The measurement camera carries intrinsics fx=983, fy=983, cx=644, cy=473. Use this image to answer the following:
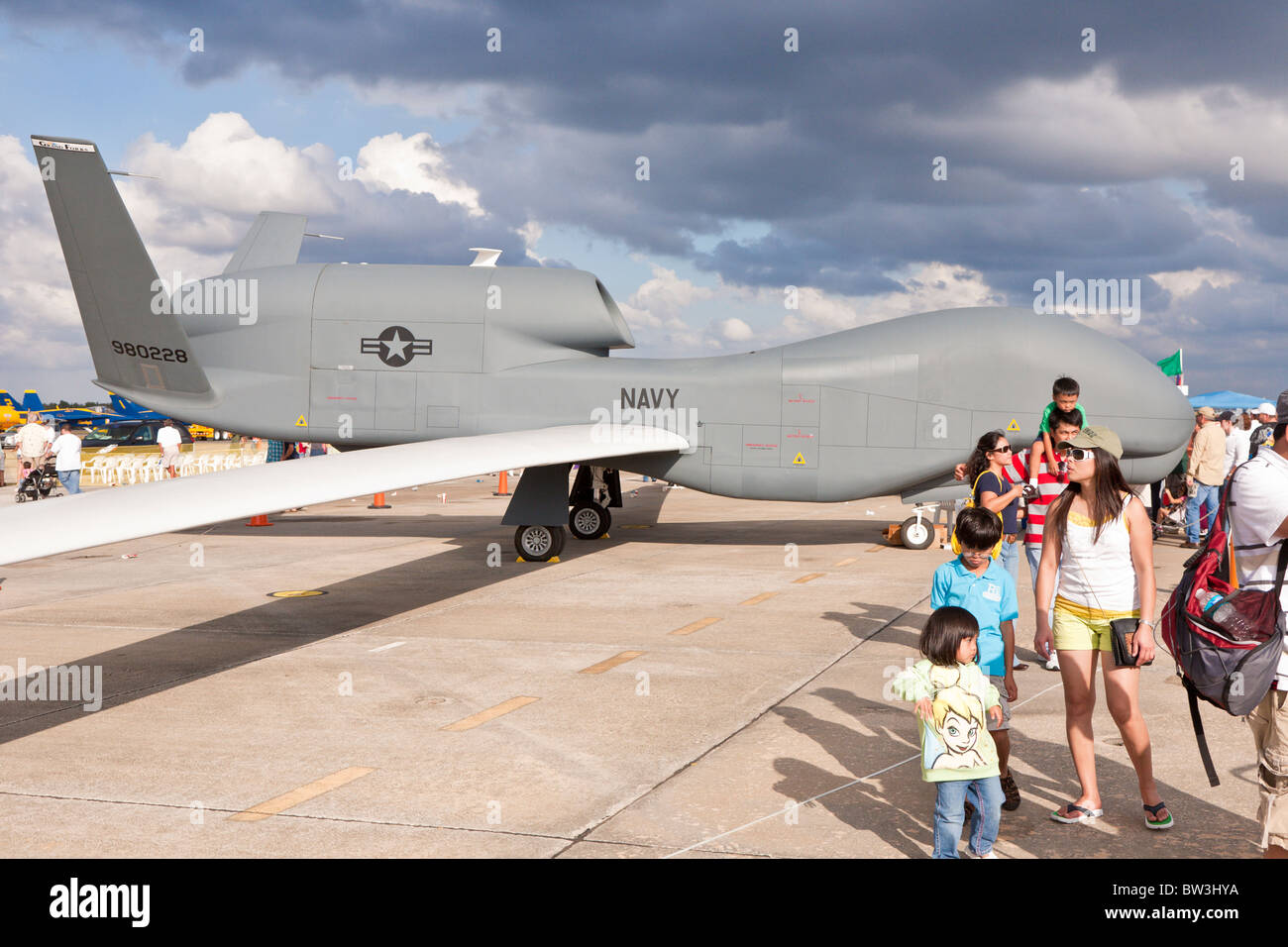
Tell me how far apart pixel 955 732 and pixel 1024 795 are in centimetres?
145

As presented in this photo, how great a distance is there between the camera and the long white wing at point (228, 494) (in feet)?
18.1

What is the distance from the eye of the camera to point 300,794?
530 centimetres

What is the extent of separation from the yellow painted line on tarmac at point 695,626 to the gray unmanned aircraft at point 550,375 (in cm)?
368

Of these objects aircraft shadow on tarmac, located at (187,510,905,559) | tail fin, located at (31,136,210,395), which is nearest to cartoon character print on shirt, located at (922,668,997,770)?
aircraft shadow on tarmac, located at (187,510,905,559)

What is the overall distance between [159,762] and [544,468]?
8370 millimetres

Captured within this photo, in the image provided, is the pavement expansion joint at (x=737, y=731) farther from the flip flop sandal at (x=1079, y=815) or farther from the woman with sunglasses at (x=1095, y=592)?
the woman with sunglasses at (x=1095, y=592)

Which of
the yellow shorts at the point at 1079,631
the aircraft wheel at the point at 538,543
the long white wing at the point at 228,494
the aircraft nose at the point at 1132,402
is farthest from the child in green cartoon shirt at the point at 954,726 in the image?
the aircraft nose at the point at 1132,402

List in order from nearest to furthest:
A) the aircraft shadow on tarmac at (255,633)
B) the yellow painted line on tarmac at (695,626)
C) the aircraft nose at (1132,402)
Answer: the aircraft shadow on tarmac at (255,633), the yellow painted line on tarmac at (695,626), the aircraft nose at (1132,402)

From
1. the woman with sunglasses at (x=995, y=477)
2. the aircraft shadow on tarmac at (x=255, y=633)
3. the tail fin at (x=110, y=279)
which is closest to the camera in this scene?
the aircraft shadow on tarmac at (x=255, y=633)

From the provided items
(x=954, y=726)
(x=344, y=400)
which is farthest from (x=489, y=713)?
(x=344, y=400)

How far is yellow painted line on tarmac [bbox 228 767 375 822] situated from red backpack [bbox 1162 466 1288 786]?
14.0 feet

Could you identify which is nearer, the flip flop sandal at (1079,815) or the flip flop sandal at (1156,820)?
the flip flop sandal at (1156,820)

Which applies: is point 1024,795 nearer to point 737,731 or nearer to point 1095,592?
point 1095,592
